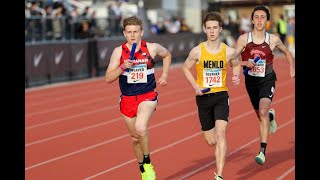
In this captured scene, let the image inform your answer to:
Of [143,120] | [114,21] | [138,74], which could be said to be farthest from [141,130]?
[114,21]

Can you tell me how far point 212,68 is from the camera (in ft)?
26.2

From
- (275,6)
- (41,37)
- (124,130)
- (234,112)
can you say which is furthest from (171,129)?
(275,6)

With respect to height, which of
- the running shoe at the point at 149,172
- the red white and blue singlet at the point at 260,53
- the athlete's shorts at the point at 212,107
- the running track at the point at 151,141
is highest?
the red white and blue singlet at the point at 260,53

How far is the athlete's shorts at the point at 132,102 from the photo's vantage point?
308 inches

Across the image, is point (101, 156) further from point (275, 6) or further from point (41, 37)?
point (275, 6)

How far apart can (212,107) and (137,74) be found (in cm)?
103

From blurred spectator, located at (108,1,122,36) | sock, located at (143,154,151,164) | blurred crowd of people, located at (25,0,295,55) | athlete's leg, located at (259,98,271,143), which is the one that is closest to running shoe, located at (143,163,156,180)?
sock, located at (143,154,151,164)

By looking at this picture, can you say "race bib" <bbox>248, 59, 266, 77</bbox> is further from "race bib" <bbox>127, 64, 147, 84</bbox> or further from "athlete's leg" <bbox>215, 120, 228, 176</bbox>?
"race bib" <bbox>127, 64, 147, 84</bbox>

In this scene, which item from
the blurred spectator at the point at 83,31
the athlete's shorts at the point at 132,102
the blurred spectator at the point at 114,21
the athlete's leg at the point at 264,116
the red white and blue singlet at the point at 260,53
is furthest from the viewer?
the blurred spectator at the point at 114,21

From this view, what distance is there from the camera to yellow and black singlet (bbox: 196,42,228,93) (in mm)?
7988

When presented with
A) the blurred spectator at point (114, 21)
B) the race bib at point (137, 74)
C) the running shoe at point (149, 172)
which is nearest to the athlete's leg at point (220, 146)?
the running shoe at point (149, 172)

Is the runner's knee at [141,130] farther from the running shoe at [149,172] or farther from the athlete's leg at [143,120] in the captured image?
the running shoe at [149,172]

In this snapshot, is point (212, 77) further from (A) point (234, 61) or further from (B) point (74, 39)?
(B) point (74, 39)

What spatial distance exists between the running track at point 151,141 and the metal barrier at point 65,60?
1668mm
